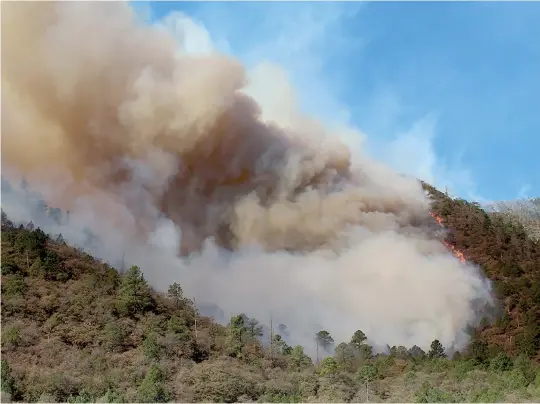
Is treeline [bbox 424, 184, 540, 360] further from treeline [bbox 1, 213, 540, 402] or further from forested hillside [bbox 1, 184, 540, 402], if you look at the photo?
treeline [bbox 1, 213, 540, 402]

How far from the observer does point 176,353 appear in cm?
2391

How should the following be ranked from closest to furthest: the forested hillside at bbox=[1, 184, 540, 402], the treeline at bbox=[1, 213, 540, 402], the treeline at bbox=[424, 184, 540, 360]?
the treeline at bbox=[1, 213, 540, 402] < the forested hillside at bbox=[1, 184, 540, 402] < the treeline at bbox=[424, 184, 540, 360]

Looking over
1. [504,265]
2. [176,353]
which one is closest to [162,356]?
[176,353]

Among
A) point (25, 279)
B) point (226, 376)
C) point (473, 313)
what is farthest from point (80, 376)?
point (473, 313)

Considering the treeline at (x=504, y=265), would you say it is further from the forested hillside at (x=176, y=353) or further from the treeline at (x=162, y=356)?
the treeline at (x=162, y=356)

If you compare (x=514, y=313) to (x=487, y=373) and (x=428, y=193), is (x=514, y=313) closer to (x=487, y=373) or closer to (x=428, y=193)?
(x=487, y=373)

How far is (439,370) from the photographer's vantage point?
24.8m

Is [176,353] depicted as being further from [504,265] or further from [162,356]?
[504,265]

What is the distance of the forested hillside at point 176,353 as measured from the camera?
802 inches

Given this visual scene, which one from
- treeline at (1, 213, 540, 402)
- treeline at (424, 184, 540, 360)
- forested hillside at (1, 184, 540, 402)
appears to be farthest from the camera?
treeline at (424, 184, 540, 360)

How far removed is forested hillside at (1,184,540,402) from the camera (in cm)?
2038

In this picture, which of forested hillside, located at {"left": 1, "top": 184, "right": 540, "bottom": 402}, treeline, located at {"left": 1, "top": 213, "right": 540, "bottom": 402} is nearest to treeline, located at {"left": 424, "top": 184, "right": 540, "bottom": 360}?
forested hillside, located at {"left": 1, "top": 184, "right": 540, "bottom": 402}

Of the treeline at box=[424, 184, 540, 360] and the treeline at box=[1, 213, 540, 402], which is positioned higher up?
the treeline at box=[424, 184, 540, 360]

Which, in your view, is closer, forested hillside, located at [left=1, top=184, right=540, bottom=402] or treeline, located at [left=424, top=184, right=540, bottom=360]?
forested hillside, located at [left=1, top=184, right=540, bottom=402]
